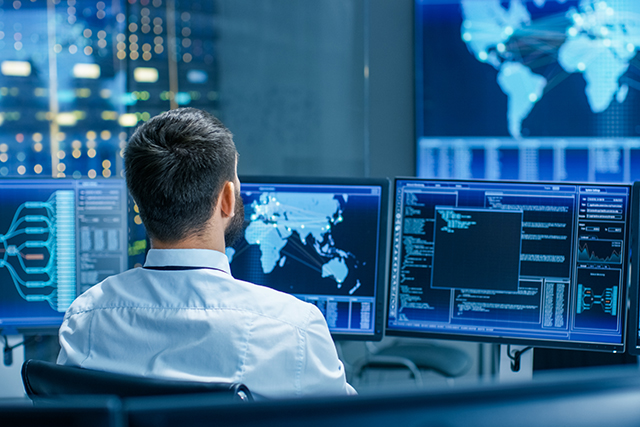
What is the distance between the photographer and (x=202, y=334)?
0.86 m

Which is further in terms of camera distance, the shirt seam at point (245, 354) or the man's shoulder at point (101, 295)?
the man's shoulder at point (101, 295)

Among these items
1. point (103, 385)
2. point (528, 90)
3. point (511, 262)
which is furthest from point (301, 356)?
point (528, 90)

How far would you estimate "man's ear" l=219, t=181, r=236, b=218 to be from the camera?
1.11 m

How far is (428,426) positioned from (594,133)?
2281 millimetres

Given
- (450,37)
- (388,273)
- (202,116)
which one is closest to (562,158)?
(450,37)

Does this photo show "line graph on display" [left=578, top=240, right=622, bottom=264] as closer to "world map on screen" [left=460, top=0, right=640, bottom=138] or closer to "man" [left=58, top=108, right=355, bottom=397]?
"man" [left=58, top=108, right=355, bottom=397]

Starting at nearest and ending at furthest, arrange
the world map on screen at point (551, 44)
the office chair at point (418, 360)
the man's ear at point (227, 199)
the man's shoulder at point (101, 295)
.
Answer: the man's shoulder at point (101, 295)
the man's ear at point (227, 199)
the office chair at point (418, 360)
the world map on screen at point (551, 44)

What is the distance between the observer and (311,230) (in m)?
1.55

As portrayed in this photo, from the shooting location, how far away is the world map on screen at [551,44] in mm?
2182

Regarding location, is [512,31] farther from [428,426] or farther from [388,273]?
[428,426]

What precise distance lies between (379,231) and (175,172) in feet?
2.24

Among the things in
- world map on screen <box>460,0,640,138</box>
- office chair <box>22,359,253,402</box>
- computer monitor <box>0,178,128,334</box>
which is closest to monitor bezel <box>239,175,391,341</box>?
computer monitor <box>0,178,128,334</box>

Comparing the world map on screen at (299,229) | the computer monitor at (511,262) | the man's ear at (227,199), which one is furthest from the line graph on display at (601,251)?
the man's ear at (227,199)

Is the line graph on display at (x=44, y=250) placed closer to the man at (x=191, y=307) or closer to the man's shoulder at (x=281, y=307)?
the man at (x=191, y=307)
